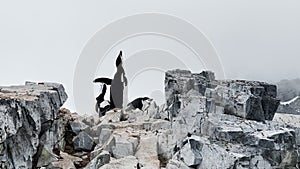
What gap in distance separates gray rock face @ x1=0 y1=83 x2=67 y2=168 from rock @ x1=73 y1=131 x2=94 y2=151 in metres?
1.16

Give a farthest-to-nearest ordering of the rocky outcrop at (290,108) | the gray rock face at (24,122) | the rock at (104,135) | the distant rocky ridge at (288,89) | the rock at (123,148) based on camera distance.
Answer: the distant rocky ridge at (288,89) < the rocky outcrop at (290,108) < the rock at (104,135) < the rock at (123,148) < the gray rock face at (24,122)

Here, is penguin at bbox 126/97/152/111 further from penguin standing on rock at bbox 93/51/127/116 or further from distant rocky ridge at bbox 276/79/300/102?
distant rocky ridge at bbox 276/79/300/102

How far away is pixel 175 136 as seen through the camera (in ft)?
41.3

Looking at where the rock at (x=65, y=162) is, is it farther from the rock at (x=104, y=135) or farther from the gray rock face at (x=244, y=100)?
the gray rock face at (x=244, y=100)

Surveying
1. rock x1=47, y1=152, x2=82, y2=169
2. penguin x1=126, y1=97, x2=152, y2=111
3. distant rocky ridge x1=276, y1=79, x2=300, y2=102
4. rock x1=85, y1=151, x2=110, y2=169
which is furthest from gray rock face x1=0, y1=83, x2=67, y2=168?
distant rocky ridge x1=276, y1=79, x2=300, y2=102

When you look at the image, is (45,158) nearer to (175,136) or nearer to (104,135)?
(104,135)

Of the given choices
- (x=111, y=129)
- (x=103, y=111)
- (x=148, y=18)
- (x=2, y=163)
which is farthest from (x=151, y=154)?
(x=148, y=18)

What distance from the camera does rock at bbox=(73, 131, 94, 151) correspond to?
14.8 m

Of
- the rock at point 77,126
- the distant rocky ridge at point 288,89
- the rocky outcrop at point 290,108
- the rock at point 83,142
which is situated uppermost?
the distant rocky ridge at point 288,89

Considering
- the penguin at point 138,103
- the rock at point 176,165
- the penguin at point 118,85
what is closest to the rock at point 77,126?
the penguin at point 138,103

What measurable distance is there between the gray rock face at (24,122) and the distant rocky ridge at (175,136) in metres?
0.02

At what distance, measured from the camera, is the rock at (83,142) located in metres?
14.8

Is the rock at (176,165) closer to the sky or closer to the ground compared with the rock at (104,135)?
closer to the sky

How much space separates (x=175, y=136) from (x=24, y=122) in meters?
4.53
